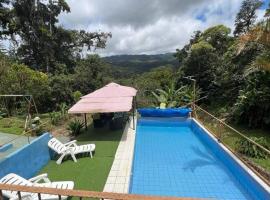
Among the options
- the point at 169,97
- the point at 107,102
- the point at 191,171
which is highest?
the point at 107,102

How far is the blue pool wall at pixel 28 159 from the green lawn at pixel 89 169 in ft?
1.01

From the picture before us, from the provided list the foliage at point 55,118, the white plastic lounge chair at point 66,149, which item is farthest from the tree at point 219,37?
the white plastic lounge chair at point 66,149

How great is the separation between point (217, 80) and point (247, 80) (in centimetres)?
620

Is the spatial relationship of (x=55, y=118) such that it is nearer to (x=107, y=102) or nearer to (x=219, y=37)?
(x=107, y=102)

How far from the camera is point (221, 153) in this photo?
1050 cm

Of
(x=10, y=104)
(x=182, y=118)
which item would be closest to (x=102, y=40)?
(x=10, y=104)

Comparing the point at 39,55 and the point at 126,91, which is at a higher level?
the point at 39,55

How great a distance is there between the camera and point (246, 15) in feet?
90.5

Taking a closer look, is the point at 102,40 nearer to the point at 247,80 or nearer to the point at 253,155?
the point at 247,80

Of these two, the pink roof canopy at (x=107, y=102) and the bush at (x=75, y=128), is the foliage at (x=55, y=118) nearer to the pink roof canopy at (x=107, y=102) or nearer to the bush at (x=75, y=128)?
the bush at (x=75, y=128)

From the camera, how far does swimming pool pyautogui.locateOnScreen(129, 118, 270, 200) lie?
776 centimetres

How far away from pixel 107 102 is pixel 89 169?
4777mm

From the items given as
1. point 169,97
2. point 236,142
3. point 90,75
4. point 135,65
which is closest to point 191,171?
point 236,142

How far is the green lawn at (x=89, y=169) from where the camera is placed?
25.2 ft
